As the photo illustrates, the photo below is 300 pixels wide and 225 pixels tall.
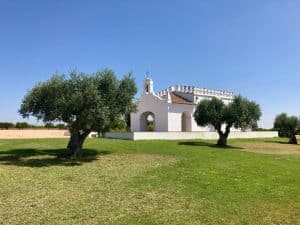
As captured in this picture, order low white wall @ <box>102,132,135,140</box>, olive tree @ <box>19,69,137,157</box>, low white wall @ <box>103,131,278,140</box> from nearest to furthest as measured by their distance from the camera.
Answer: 1. olive tree @ <box>19,69,137,157</box>
2. low white wall @ <box>102,132,135,140</box>
3. low white wall @ <box>103,131,278,140</box>

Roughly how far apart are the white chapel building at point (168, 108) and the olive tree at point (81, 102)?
89.7 ft

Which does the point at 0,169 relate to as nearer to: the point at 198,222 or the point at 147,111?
the point at 198,222

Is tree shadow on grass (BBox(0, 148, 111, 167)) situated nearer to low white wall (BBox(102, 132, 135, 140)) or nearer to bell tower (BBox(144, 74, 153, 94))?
low white wall (BBox(102, 132, 135, 140))

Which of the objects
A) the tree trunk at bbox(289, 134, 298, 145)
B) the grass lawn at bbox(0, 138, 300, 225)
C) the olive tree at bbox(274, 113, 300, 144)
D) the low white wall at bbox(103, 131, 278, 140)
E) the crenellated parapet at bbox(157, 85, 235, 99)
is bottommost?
the grass lawn at bbox(0, 138, 300, 225)

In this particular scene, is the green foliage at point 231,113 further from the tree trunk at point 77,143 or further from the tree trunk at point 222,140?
the tree trunk at point 77,143

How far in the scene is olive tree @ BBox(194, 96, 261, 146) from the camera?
41062 millimetres

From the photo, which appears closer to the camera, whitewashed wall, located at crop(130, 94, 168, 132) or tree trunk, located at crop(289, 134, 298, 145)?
whitewashed wall, located at crop(130, 94, 168, 132)

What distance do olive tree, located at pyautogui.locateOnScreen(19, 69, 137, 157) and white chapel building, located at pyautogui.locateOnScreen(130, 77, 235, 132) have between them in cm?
2734

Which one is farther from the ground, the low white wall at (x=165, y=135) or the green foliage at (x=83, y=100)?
the green foliage at (x=83, y=100)

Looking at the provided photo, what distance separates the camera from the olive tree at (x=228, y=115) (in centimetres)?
4106

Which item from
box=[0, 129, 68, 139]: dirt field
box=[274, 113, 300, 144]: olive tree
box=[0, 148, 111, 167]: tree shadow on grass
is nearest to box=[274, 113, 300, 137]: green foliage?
box=[274, 113, 300, 144]: olive tree

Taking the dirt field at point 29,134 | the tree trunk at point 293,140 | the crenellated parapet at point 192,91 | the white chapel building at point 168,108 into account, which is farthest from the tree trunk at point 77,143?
the tree trunk at point 293,140

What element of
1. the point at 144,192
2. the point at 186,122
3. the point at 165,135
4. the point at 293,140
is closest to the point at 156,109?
the point at 186,122

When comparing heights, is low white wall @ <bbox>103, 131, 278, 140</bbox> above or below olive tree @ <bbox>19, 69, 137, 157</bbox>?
below
